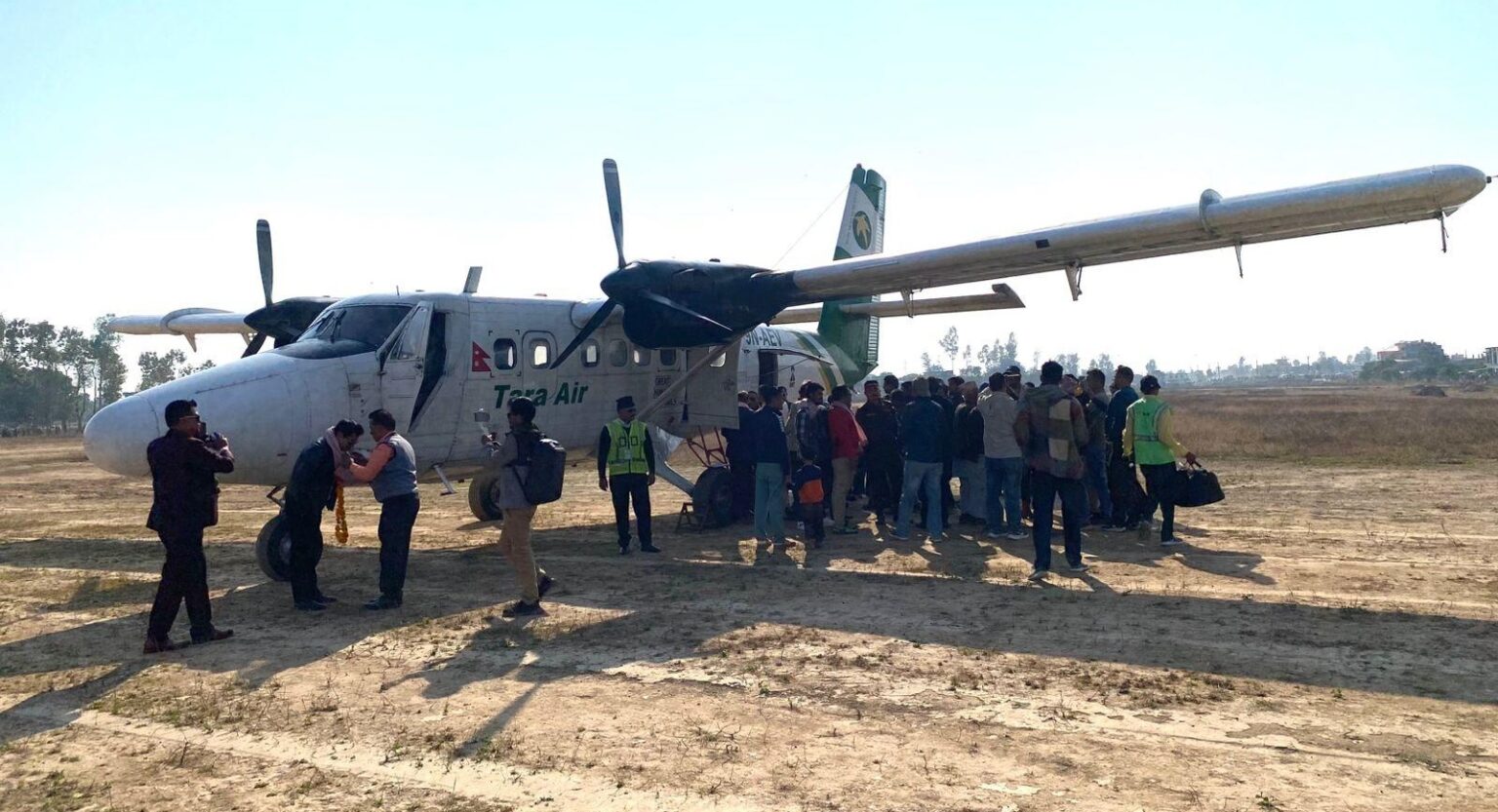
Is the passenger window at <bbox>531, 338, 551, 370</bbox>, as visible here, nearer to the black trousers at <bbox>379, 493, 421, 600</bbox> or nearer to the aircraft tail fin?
the black trousers at <bbox>379, 493, 421, 600</bbox>

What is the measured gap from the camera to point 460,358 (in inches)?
456

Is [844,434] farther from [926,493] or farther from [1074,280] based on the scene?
[1074,280]

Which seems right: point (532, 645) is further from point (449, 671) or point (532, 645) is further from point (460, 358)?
point (460, 358)

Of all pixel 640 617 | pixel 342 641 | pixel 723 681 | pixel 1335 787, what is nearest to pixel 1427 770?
pixel 1335 787

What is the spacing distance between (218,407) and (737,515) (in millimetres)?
6806

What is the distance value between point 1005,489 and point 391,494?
723cm

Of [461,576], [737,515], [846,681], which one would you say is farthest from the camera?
[737,515]

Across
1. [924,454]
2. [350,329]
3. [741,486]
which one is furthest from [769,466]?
[350,329]

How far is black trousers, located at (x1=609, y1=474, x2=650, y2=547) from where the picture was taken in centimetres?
1073

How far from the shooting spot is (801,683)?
593 centimetres

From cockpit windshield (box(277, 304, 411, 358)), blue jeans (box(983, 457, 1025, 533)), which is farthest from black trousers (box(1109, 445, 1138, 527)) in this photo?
cockpit windshield (box(277, 304, 411, 358))

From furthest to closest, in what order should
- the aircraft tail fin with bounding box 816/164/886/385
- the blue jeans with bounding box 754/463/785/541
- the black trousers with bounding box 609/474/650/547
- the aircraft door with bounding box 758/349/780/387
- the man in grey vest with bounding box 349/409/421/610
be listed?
the aircraft tail fin with bounding box 816/164/886/385 < the aircraft door with bounding box 758/349/780/387 < the blue jeans with bounding box 754/463/785/541 < the black trousers with bounding box 609/474/650/547 < the man in grey vest with bounding box 349/409/421/610

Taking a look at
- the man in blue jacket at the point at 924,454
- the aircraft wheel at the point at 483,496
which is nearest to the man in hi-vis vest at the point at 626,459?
the man in blue jacket at the point at 924,454

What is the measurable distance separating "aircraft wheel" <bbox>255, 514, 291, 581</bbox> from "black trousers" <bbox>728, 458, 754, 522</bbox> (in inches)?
230
